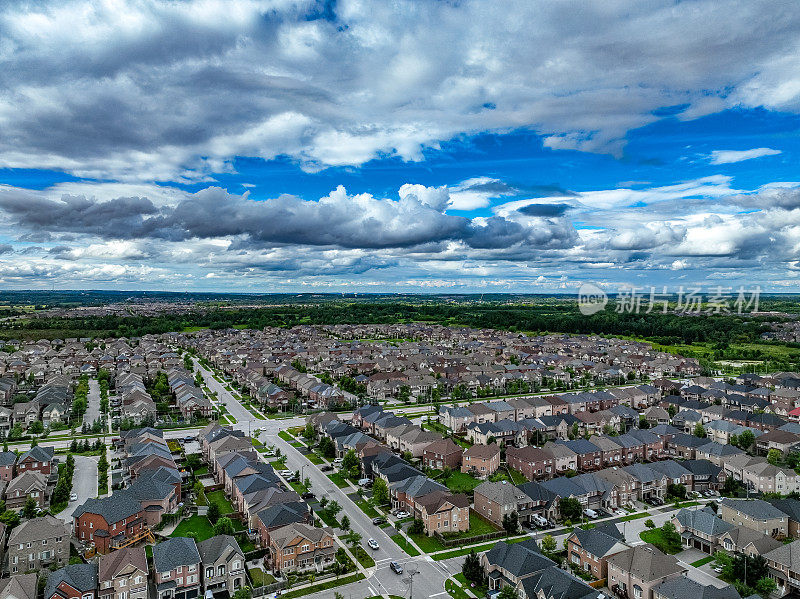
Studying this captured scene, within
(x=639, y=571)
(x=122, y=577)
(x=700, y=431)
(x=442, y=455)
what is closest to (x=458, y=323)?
(x=700, y=431)

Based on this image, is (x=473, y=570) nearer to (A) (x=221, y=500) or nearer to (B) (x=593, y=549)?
(B) (x=593, y=549)

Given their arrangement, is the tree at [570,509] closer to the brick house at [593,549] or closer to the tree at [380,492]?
the brick house at [593,549]

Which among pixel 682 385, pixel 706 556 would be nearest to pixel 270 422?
pixel 706 556

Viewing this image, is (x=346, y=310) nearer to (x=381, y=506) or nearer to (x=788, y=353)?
(x=788, y=353)

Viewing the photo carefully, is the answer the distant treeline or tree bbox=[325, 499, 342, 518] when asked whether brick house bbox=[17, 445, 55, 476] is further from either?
the distant treeline

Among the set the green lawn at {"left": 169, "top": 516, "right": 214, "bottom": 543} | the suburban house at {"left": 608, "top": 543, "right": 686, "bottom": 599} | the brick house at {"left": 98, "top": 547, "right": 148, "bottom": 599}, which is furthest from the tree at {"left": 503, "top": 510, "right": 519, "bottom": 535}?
the brick house at {"left": 98, "top": 547, "right": 148, "bottom": 599}

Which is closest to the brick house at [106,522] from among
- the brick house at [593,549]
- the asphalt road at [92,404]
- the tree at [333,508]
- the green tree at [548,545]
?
the tree at [333,508]
